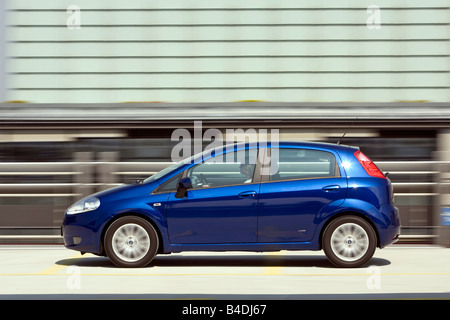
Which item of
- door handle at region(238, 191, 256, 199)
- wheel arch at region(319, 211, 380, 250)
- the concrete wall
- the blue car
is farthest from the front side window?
the concrete wall

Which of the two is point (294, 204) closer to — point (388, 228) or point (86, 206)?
point (388, 228)

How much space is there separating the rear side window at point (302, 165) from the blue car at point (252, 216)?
1 cm

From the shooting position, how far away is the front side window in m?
8.68

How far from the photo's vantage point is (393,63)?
33688 mm

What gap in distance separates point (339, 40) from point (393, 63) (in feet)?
8.13

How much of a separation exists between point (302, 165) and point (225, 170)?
0.83 m

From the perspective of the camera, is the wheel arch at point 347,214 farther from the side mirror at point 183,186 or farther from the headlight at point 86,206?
the headlight at point 86,206

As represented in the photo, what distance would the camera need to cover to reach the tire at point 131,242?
8.55 m

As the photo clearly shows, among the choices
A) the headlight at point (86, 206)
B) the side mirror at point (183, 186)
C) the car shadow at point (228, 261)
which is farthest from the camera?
the car shadow at point (228, 261)

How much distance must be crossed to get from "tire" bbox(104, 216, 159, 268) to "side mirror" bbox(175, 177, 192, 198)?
1.50 ft

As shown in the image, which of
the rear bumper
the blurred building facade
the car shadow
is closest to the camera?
the rear bumper

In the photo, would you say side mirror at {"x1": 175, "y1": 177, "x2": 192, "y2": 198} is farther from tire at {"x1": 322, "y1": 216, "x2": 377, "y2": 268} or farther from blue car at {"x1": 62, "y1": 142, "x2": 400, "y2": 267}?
tire at {"x1": 322, "y1": 216, "x2": 377, "y2": 268}

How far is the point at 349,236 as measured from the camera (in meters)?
8.55

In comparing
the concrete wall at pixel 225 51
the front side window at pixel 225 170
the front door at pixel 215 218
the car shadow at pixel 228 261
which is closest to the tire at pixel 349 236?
the car shadow at pixel 228 261
